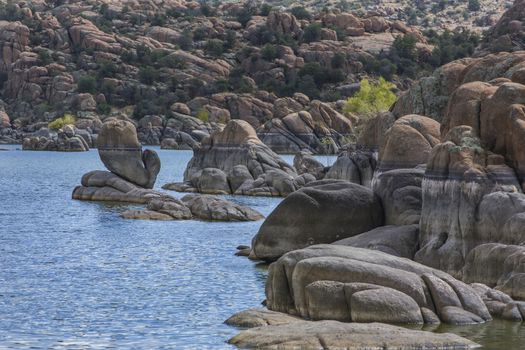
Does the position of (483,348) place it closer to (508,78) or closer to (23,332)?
(23,332)

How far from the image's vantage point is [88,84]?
19825cm

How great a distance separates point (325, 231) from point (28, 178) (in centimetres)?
6983

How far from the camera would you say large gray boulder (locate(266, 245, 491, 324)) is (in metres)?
27.5

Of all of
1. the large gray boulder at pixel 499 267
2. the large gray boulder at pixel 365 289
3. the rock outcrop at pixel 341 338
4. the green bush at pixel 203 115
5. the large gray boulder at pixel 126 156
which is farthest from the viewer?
the green bush at pixel 203 115

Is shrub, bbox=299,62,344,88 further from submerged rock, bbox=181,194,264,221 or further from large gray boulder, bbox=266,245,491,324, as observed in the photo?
large gray boulder, bbox=266,245,491,324

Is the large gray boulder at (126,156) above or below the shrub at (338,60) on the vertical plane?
above

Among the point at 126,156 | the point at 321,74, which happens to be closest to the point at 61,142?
the point at 321,74

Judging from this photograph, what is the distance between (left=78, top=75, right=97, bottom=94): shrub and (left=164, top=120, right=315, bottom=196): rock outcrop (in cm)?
11062

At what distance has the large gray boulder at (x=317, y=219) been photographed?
129ft

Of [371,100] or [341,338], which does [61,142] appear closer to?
[371,100]

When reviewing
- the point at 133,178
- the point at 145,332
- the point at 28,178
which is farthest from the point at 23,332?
the point at 28,178

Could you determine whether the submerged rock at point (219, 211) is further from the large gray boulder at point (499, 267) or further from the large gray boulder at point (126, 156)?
the large gray boulder at point (499, 267)

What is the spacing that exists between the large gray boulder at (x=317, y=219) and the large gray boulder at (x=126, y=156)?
34.4 metres

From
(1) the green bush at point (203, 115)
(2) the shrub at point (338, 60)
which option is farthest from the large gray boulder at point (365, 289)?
(2) the shrub at point (338, 60)
